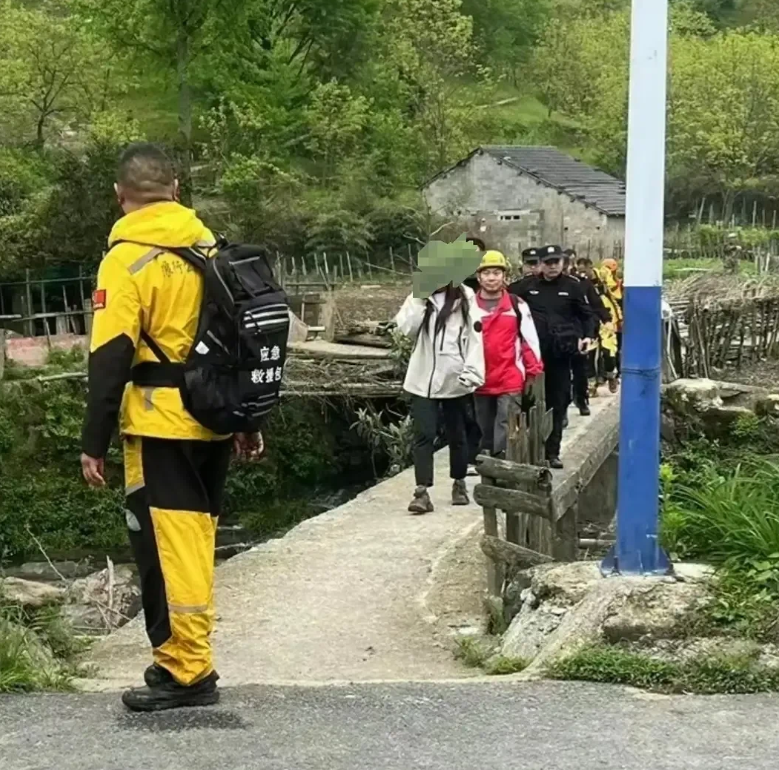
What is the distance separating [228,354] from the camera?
166 inches

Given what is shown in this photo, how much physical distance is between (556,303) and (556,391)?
79 cm

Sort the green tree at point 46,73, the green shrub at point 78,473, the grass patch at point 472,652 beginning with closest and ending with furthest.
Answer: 1. the grass patch at point 472,652
2. the green shrub at point 78,473
3. the green tree at point 46,73

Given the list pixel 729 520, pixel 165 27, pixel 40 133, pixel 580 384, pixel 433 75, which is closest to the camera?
pixel 729 520

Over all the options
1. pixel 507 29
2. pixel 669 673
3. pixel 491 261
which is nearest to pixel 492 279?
pixel 491 261

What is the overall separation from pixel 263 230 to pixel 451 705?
33.0 m

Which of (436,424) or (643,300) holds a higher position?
(643,300)

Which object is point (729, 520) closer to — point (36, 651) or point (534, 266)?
point (36, 651)

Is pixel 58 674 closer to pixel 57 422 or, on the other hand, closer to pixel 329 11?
pixel 57 422

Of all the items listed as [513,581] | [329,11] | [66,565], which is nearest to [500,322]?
[513,581]

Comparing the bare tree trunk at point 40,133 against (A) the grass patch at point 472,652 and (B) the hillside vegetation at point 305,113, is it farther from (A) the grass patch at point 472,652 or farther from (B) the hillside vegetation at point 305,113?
(A) the grass patch at point 472,652

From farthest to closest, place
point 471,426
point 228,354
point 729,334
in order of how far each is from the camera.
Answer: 1. point 729,334
2. point 471,426
3. point 228,354

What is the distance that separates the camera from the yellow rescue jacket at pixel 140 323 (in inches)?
163

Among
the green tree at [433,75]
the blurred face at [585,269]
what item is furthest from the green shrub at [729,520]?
the green tree at [433,75]

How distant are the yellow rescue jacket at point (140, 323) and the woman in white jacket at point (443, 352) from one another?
4445 mm
